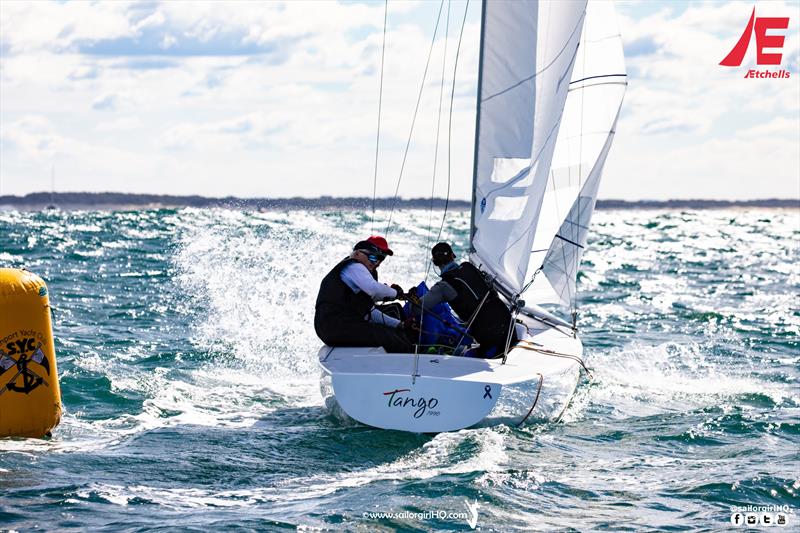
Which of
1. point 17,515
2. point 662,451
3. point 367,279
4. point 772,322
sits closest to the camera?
point 17,515

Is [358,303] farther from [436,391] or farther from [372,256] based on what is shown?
[436,391]

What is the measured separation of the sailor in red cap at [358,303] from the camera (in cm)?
830

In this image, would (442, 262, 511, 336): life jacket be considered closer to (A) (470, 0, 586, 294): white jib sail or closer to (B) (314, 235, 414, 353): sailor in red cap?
(B) (314, 235, 414, 353): sailor in red cap

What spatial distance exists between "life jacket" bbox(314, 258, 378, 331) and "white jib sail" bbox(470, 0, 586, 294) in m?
1.73

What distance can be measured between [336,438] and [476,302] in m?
1.64

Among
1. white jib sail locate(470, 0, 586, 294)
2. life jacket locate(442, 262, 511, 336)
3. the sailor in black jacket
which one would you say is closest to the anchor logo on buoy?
the sailor in black jacket


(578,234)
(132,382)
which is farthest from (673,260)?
(132,382)

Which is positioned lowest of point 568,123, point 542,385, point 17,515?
point 17,515

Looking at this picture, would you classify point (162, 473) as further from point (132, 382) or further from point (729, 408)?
point (729, 408)

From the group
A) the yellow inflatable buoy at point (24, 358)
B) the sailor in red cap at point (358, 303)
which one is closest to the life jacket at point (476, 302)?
the sailor in red cap at point (358, 303)

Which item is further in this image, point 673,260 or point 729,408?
point 673,260

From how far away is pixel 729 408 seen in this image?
30.2 feet

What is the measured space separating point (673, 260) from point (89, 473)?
26.8 meters

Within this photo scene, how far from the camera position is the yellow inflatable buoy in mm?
7012
